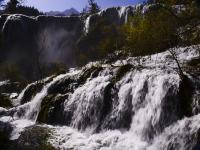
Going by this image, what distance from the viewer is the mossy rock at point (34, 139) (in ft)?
58.3

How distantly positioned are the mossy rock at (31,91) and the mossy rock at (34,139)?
8.57m

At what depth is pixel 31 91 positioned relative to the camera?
99.2ft

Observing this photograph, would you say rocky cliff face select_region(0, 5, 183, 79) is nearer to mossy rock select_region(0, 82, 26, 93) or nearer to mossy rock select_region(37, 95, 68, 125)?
mossy rock select_region(0, 82, 26, 93)

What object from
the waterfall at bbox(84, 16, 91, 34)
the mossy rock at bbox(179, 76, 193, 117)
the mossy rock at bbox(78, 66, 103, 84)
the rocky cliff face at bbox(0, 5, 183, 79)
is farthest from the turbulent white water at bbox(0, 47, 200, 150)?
the waterfall at bbox(84, 16, 91, 34)

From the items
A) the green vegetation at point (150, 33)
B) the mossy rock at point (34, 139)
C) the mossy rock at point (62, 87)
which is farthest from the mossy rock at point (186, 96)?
the mossy rock at point (62, 87)

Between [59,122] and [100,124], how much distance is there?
3749 millimetres

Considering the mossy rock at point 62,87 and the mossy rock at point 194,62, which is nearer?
the mossy rock at point 194,62

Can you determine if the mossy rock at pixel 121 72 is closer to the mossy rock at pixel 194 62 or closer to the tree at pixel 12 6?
the mossy rock at pixel 194 62

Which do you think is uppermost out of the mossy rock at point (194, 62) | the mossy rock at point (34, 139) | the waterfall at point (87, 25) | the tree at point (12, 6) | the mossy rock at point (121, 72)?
the tree at point (12, 6)

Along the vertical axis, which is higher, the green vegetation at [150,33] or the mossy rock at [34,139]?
the green vegetation at [150,33]

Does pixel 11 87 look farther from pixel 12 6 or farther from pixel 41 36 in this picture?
pixel 12 6

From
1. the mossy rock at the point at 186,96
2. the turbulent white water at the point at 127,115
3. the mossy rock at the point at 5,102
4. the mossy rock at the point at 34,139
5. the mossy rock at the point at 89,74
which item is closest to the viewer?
the turbulent white water at the point at 127,115

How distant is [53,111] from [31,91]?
25.4ft

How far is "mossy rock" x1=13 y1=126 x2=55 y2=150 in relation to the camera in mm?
17767
